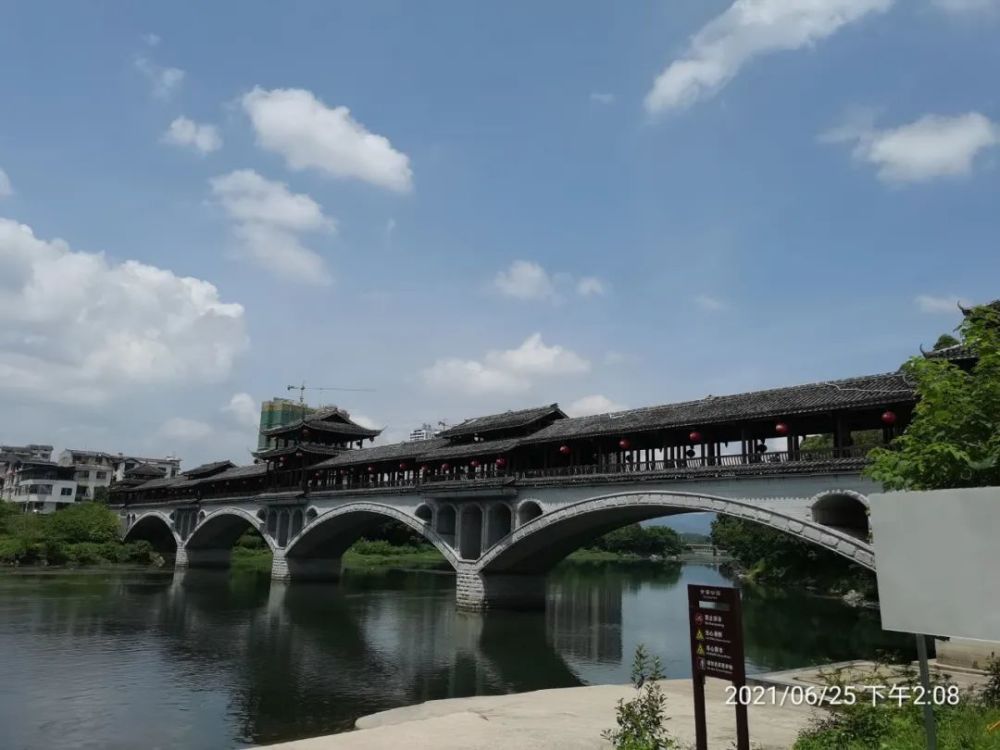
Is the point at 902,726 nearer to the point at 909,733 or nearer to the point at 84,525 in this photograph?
the point at 909,733

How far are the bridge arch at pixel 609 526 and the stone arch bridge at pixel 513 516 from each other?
0.05 m

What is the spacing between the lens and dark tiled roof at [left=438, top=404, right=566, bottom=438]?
1572 inches

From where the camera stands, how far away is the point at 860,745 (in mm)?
9469

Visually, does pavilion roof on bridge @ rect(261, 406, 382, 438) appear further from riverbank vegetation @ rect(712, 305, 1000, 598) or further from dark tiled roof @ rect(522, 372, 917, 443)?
riverbank vegetation @ rect(712, 305, 1000, 598)

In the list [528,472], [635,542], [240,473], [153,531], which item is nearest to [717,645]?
[528,472]

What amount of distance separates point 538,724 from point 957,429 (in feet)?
32.6

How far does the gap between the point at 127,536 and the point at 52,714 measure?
229ft

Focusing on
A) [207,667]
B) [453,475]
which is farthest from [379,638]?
[453,475]

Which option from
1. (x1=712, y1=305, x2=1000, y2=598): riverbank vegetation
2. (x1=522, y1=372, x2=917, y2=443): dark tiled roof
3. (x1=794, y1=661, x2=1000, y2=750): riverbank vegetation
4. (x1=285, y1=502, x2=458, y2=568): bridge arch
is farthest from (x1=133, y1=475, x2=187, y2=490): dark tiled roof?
(x1=794, y1=661, x2=1000, y2=750): riverbank vegetation

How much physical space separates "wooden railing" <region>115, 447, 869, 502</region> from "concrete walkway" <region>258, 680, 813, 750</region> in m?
10.9

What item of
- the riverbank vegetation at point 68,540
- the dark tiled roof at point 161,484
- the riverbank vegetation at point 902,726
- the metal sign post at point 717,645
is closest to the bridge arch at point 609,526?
the riverbank vegetation at point 902,726

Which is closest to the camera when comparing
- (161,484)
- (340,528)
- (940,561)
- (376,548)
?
(940,561)

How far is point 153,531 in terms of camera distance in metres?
83.6

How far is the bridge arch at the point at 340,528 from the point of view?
45.3 meters
